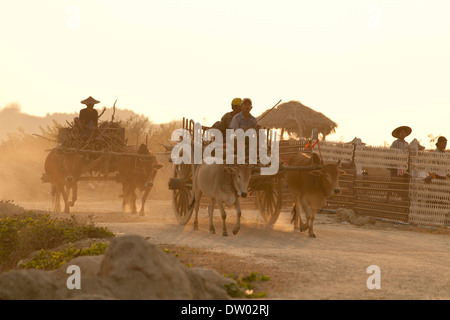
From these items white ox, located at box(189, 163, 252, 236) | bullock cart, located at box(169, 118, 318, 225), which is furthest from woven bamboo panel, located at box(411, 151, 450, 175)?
white ox, located at box(189, 163, 252, 236)

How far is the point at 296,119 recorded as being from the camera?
27766 mm

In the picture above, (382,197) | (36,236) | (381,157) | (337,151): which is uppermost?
(337,151)

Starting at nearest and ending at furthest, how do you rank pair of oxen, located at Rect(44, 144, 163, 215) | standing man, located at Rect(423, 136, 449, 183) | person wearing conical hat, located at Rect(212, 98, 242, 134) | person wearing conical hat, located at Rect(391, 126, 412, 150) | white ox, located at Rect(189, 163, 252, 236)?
white ox, located at Rect(189, 163, 252, 236), person wearing conical hat, located at Rect(212, 98, 242, 134), standing man, located at Rect(423, 136, 449, 183), person wearing conical hat, located at Rect(391, 126, 412, 150), pair of oxen, located at Rect(44, 144, 163, 215)

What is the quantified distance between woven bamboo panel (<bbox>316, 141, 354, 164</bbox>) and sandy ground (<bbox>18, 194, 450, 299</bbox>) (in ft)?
9.62

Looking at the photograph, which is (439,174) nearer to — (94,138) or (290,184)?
(290,184)

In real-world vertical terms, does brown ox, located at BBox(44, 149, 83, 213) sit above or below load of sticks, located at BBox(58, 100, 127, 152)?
below

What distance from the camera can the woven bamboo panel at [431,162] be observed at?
15.8 m

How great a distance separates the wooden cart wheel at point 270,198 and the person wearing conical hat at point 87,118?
5.77m

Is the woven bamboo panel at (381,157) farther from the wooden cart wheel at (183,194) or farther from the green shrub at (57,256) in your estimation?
the green shrub at (57,256)

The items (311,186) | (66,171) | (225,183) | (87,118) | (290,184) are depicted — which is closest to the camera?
(225,183)

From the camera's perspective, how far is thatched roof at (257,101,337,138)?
91.3ft

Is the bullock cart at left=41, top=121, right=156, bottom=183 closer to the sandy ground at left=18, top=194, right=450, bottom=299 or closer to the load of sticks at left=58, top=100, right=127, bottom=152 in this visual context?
the load of sticks at left=58, top=100, right=127, bottom=152

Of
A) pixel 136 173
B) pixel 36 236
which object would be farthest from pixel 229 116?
pixel 136 173

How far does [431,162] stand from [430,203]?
116 cm
